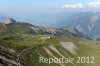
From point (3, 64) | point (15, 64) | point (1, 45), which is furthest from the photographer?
point (1, 45)

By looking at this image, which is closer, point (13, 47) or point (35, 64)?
point (35, 64)

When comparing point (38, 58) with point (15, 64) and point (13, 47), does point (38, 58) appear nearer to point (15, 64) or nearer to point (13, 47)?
point (13, 47)

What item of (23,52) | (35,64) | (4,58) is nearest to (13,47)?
(23,52)

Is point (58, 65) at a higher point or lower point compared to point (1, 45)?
lower

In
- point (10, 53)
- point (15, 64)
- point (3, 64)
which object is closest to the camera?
point (3, 64)

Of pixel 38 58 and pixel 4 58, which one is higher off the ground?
pixel 4 58

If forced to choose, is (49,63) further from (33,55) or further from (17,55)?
(17,55)

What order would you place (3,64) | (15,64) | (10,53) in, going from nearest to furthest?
1. (3,64)
2. (15,64)
3. (10,53)

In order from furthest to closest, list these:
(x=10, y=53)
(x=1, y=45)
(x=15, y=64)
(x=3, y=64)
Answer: (x=1, y=45) → (x=10, y=53) → (x=15, y=64) → (x=3, y=64)

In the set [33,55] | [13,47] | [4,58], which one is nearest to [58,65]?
[33,55]
